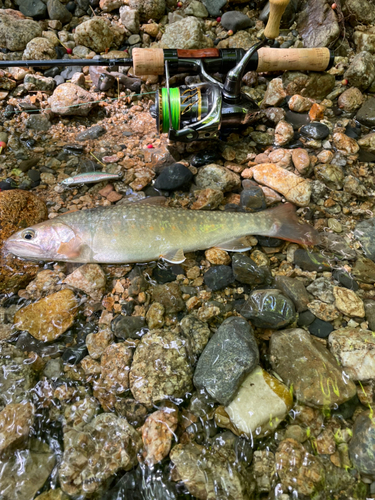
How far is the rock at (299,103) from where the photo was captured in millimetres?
4676

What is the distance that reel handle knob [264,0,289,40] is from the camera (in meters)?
3.82

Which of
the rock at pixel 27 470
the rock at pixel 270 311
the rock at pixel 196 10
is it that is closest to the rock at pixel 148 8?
the rock at pixel 196 10

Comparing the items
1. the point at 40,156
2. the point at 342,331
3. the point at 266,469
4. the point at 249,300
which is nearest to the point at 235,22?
the point at 40,156

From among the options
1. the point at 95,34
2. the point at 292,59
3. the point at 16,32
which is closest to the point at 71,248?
the point at 292,59

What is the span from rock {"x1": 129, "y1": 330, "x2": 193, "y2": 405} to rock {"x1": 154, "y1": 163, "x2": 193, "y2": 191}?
198 cm

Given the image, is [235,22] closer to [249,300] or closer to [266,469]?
[249,300]

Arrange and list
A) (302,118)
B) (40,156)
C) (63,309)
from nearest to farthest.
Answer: (63,309)
(40,156)
(302,118)

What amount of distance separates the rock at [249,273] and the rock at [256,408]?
1018 mm

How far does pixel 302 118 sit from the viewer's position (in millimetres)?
4703

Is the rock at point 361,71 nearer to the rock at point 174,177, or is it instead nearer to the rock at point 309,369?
the rock at point 174,177

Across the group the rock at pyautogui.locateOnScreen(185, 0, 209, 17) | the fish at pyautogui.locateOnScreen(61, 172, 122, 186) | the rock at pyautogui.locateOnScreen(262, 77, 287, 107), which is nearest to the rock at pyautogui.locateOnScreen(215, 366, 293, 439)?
the fish at pyautogui.locateOnScreen(61, 172, 122, 186)

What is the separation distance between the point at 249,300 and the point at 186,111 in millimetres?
2395

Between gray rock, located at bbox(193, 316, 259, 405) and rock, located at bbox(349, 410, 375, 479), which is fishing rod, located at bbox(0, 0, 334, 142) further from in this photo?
rock, located at bbox(349, 410, 375, 479)

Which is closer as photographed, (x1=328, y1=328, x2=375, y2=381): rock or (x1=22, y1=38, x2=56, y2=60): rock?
(x1=328, y1=328, x2=375, y2=381): rock
